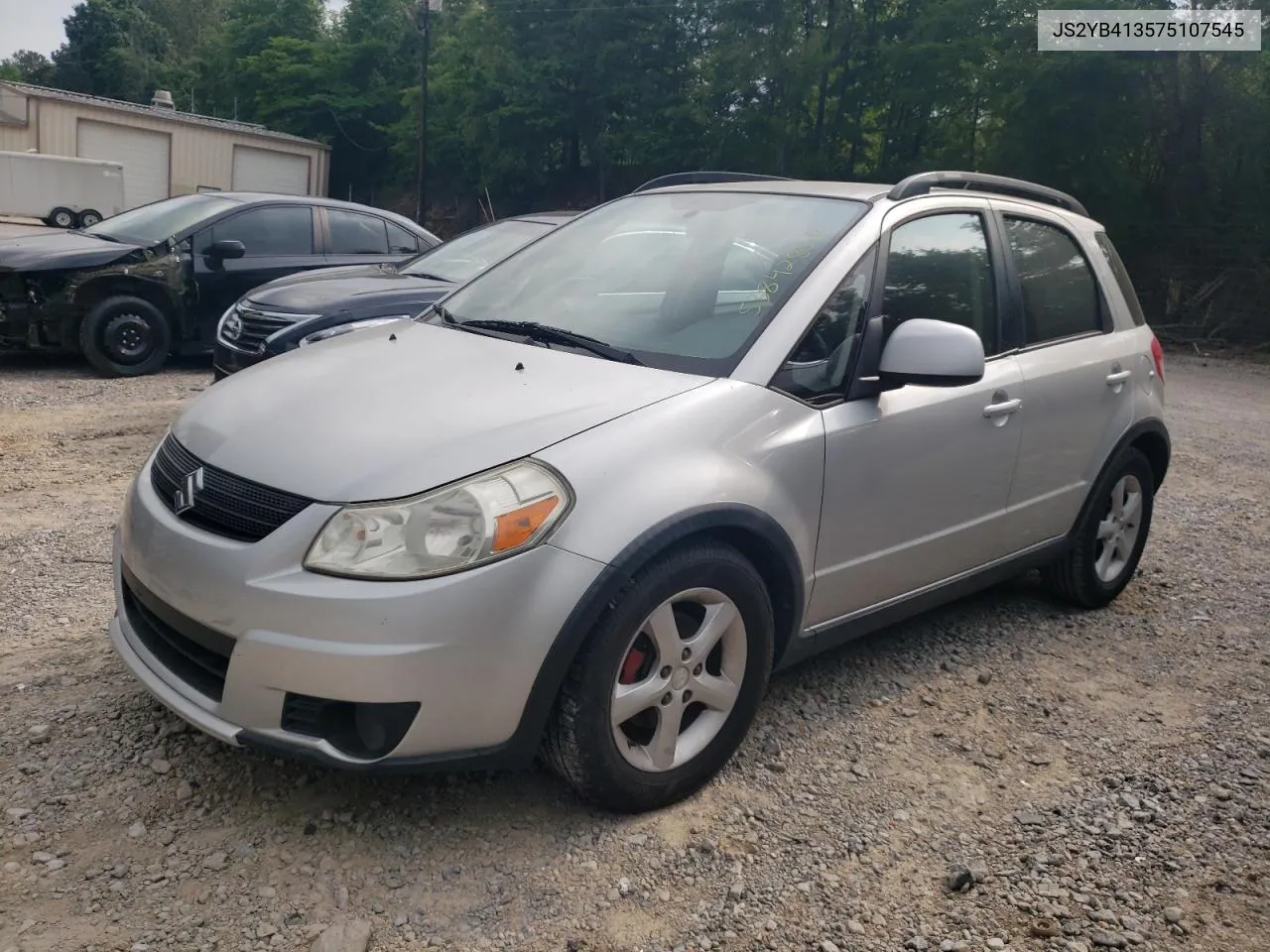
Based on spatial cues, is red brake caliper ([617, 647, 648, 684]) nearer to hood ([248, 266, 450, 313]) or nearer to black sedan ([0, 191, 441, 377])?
hood ([248, 266, 450, 313])

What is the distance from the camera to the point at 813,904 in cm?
256

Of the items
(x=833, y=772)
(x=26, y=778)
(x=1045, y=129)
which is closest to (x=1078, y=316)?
(x=833, y=772)

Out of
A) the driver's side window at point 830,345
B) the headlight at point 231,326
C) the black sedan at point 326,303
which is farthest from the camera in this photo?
the headlight at point 231,326

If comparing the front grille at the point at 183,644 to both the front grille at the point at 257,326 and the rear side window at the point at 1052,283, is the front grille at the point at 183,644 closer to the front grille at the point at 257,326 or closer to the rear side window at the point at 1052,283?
the rear side window at the point at 1052,283

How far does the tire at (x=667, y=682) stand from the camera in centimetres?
258

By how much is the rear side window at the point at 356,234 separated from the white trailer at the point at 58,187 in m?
16.6

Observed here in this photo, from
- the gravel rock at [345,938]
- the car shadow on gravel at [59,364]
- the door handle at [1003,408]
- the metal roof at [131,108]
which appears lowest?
the gravel rock at [345,938]

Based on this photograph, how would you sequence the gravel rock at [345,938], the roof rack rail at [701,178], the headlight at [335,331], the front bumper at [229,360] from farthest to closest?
1. the front bumper at [229,360]
2. the headlight at [335,331]
3. the roof rack rail at [701,178]
4. the gravel rock at [345,938]

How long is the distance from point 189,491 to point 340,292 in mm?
4647

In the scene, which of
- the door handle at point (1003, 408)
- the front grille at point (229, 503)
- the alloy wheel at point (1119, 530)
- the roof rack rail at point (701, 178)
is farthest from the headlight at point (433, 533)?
the alloy wheel at point (1119, 530)

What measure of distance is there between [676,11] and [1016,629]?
30377mm

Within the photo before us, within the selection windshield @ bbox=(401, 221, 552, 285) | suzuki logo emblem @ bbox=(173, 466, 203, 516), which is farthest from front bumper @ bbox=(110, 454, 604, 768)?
windshield @ bbox=(401, 221, 552, 285)

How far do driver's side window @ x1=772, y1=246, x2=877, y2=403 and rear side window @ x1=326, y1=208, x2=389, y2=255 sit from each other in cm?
693

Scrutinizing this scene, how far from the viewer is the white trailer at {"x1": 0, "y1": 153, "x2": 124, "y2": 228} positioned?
76.8 ft
